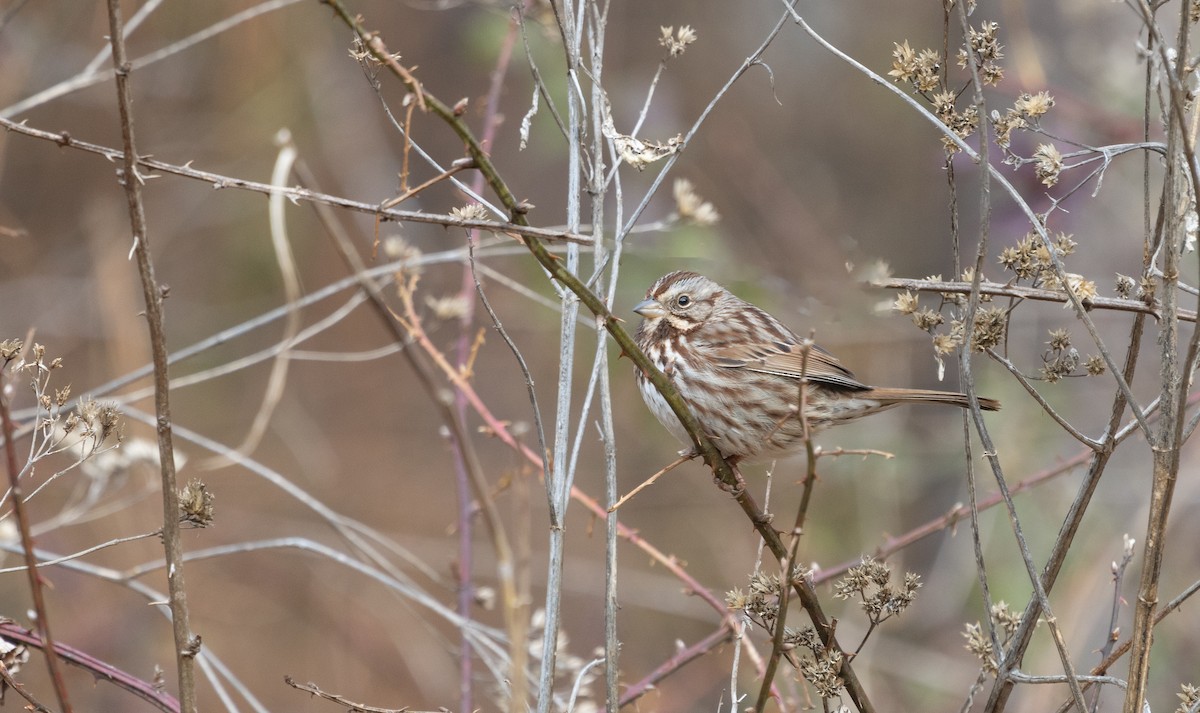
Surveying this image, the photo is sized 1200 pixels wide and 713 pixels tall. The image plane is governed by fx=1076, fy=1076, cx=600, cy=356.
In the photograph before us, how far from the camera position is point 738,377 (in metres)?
3.42

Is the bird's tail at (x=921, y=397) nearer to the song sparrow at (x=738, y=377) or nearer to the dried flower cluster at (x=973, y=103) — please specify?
the song sparrow at (x=738, y=377)

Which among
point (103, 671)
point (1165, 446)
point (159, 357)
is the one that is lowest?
point (103, 671)

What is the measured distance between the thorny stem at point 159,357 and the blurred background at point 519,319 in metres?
3.27

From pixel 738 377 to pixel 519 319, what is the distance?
166 inches

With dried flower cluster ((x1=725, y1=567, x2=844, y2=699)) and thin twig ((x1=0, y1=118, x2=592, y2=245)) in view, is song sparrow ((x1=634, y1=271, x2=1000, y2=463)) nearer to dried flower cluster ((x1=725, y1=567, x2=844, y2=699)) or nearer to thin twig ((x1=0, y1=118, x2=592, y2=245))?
dried flower cluster ((x1=725, y1=567, x2=844, y2=699))

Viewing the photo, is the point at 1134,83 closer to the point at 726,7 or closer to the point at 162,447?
the point at 726,7

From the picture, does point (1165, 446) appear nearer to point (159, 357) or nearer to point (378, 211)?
point (378, 211)

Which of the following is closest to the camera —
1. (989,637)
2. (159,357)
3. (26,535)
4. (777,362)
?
(26,535)

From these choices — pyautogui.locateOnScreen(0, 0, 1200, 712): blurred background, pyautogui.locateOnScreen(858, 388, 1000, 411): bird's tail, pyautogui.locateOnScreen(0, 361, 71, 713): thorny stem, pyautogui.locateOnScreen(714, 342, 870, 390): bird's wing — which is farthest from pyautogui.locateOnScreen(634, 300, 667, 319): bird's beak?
pyautogui.locateOnScreen(0, 361, 71, 713): thorny stem

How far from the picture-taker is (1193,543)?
625cm

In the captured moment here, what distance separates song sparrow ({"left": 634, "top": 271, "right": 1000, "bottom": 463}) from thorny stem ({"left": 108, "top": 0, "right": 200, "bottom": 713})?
158 cm

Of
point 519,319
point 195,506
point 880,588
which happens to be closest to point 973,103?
point 880,588

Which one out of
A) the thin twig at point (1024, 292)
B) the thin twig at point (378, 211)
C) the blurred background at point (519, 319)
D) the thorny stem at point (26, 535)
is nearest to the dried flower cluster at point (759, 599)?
the thin twig at point (1024, 292)

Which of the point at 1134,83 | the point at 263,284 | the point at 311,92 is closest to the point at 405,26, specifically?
the point at 311,92
